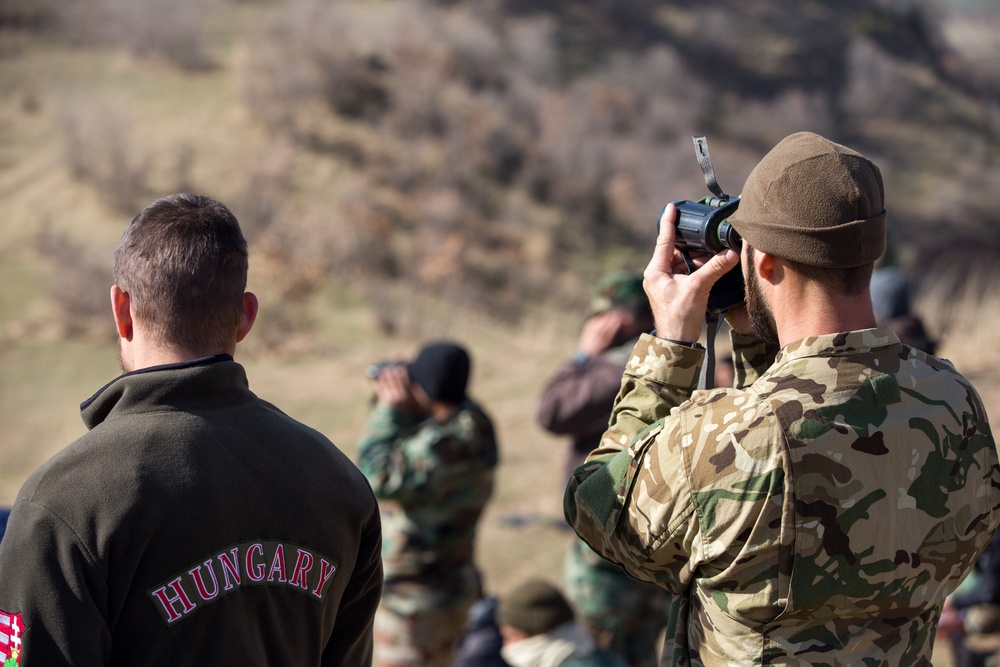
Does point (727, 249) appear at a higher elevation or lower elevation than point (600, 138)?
lower

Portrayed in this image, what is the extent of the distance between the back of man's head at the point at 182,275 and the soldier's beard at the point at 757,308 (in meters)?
1.07

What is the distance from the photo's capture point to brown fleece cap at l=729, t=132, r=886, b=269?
1.81 m

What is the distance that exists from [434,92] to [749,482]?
24265 millimetres

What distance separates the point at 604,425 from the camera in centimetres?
399

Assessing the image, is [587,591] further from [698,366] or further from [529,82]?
[529,82]

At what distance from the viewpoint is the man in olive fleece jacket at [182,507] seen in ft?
5.01

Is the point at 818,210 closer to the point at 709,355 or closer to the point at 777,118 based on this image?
the point at 709,355

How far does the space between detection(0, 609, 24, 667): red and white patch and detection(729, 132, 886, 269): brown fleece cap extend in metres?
1.50

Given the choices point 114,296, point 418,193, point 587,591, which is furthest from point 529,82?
point 114,296

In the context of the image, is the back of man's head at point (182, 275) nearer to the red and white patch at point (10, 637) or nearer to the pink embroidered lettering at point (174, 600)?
the pink embroidered lettering at point (174, 600)

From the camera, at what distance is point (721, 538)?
1780 millimetres

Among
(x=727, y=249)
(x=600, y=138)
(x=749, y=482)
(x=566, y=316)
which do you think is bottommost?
(x=566, y=316)

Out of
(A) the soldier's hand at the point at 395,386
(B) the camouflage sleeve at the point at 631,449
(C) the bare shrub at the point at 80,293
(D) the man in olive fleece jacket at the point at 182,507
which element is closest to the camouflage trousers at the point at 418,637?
(A) the soldier's hand at the point at 395,386

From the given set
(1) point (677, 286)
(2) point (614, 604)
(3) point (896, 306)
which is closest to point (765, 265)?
(1) point (677, 286)
